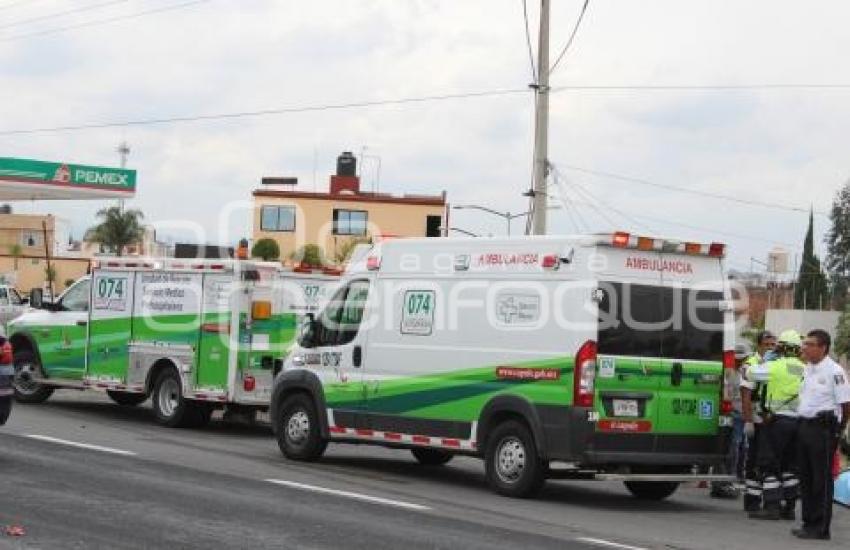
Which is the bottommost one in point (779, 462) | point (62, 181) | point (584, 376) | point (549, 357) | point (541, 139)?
point (779, 462)

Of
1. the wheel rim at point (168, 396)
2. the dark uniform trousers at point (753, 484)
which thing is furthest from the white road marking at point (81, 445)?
the dark uniform trousers at point (753, 484)

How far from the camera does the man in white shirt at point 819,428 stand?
10.7m

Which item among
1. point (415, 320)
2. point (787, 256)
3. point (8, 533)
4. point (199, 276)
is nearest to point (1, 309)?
point (199, 276)

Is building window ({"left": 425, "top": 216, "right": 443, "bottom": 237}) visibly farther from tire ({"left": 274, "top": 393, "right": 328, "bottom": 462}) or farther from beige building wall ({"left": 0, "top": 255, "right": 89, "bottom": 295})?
tire ({"left": 274, "top": 393, "right": 328, "bottom": 462})

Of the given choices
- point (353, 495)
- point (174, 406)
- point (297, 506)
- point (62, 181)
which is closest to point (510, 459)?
point (353, 495)

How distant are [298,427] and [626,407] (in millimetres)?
4303

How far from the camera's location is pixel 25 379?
65.2 feet

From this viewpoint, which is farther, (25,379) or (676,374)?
(25,379)

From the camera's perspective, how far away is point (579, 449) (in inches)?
452

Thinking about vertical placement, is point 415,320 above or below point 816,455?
above

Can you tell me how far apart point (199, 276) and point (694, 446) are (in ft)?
26.2

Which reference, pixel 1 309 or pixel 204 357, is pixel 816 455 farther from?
pixel 1 309

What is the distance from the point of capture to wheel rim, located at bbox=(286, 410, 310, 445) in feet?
47.0

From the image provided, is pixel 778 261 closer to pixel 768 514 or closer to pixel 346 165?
pixel 346 165
